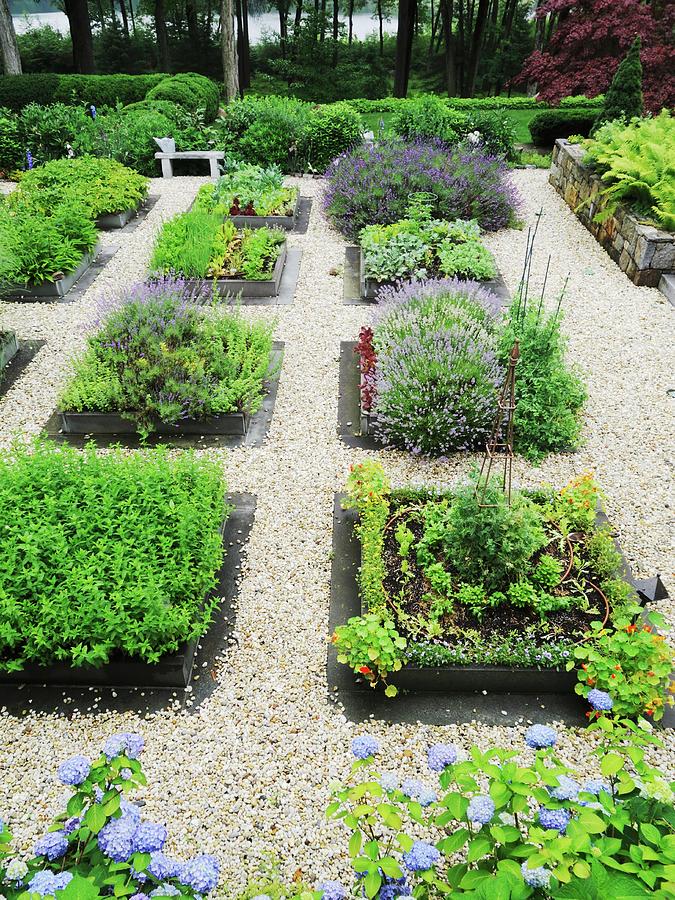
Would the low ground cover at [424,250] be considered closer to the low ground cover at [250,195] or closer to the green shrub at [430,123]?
the low ground cover at [250,195]

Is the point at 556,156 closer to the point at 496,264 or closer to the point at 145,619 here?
the point at 496,264

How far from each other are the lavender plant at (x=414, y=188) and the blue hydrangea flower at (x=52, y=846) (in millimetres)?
8409

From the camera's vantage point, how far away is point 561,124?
570 inches

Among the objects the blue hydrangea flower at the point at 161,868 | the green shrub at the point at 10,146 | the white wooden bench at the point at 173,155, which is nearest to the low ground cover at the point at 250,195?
the white wooden bench at the point at 173,155

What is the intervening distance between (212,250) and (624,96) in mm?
7791

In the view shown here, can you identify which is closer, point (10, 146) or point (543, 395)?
point (543, 395)

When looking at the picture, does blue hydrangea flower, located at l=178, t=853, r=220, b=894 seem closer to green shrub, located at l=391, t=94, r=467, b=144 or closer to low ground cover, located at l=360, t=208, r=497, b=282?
low ground cover, located at l=360, t=208, r=497, b=282

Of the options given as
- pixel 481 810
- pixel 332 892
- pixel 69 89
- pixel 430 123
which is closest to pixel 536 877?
pixel 481 810

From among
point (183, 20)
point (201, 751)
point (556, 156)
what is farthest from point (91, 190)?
point (183, 20)

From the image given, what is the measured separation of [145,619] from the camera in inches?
132

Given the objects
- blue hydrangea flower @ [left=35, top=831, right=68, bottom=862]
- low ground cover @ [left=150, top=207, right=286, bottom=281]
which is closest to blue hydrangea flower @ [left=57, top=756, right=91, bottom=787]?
blue hydrangea flower @ [left=35, top=831, right=68, bottom=862]

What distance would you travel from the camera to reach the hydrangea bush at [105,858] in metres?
1.79

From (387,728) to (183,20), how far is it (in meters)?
40.1

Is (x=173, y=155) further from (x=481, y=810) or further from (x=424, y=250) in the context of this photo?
(x=481, y=810)
